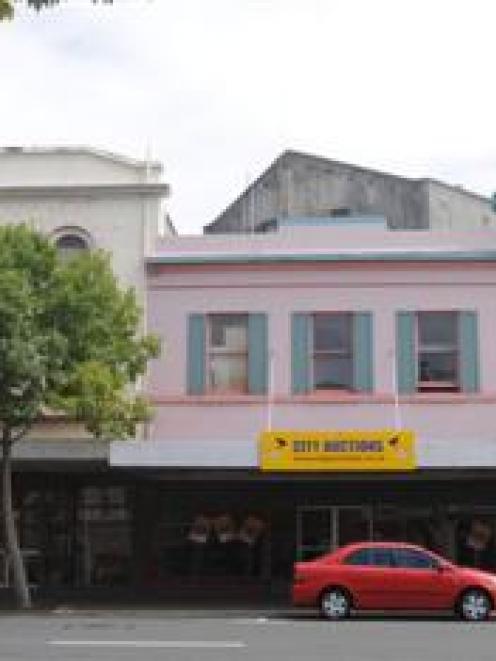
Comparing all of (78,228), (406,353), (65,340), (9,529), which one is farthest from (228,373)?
(9,529)

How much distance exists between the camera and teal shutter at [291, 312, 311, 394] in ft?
97.0

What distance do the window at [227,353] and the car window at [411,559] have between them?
675 cm

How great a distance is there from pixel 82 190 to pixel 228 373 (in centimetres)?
499

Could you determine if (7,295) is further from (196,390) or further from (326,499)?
(326,499)

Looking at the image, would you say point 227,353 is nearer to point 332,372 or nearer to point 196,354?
point 196,354

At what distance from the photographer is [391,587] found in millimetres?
23656

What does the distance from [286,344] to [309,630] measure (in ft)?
32.8

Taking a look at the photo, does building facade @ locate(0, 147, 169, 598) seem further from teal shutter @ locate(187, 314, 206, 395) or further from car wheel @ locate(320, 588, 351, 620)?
car wheel @ locate(320, 588, 351, 620)

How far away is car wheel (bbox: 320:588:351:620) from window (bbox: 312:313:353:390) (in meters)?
6.70

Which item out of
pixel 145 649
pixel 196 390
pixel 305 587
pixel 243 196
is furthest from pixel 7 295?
pixel 243 196

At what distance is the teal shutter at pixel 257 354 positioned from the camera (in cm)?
2964

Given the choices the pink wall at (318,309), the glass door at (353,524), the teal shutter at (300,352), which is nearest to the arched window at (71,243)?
the pink wall at (318,309)

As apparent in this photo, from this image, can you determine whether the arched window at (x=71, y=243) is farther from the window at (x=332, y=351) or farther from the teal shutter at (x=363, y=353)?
the teal shutter at (x=363, y=353)

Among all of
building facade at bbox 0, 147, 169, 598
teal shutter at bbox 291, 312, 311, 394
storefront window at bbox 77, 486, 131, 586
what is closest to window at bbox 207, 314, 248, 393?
teal shutter at bbox 291, 312, 311, 394
